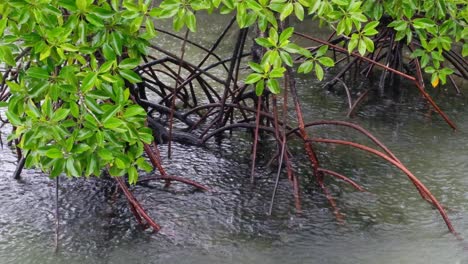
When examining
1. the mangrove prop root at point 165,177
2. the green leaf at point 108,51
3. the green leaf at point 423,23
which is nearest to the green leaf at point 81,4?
the green leaf at point 108,51

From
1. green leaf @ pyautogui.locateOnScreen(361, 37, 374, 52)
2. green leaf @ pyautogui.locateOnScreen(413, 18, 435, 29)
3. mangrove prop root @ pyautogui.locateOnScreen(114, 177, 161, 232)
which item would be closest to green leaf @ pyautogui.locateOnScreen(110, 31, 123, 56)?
mangrove prop root @ pyautogui.locateOnScreen(114, 177, 161, 232)

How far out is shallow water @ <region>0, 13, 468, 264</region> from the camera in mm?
2650

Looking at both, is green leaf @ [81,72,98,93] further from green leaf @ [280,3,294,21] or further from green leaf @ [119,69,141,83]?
green leaf @ [280,3,294,21]

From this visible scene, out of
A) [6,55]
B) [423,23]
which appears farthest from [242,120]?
[6,55]

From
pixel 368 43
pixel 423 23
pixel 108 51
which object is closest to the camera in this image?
pixel 108 51

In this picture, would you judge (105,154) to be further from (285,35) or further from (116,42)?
(285,35)

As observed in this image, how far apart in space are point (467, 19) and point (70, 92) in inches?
85.3

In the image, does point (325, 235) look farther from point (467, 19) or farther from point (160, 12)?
point (467, 19)

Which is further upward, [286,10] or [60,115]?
[286,10]

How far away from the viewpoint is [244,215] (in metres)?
2.95

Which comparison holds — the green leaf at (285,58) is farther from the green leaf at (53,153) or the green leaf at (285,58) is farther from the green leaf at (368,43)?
the green leaf at (53,153)

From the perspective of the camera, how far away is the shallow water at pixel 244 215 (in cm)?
265

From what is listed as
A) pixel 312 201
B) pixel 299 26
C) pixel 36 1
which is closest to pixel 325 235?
pixel 312 201

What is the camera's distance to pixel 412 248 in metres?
2.67
